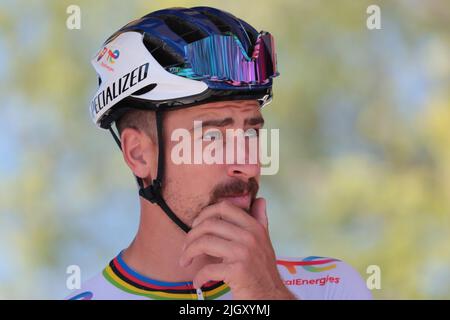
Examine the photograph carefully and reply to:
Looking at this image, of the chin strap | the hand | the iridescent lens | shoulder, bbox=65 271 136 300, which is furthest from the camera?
shoulder, bbox=65 271 136 300

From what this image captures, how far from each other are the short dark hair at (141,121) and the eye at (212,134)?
259 millimetres

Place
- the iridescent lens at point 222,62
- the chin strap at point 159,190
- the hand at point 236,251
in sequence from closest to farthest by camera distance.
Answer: the hand at point 236,251 < the iridescent lens at point 222,62 < the chin strap at point 159,190

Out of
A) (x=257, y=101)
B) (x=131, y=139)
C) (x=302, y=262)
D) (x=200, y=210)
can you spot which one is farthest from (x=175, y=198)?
(x=302, y=262)

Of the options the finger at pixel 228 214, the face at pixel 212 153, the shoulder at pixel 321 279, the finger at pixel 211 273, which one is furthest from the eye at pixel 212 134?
the shoulder at pixel 321 279

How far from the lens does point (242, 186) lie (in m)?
3.29

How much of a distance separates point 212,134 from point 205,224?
422 mm

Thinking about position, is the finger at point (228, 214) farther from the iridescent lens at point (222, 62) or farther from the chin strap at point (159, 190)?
the iridescent lens at point (222, 62)

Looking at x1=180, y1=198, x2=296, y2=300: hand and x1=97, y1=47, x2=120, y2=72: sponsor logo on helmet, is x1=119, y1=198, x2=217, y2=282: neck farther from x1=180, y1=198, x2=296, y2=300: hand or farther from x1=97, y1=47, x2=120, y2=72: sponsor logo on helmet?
x1=97, y1=47, x2=120, y2=72: sponsor logo on helmet

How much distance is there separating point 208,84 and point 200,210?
555mm

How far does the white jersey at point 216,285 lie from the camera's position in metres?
3.45

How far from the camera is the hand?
3033 millimetres

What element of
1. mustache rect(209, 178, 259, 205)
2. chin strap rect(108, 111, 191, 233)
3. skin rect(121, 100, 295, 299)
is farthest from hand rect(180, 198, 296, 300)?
chin strap rect(108, 111, 191, 233)

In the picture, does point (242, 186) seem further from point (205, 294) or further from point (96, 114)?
point (96, 114)

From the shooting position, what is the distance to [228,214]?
10.3 feet
